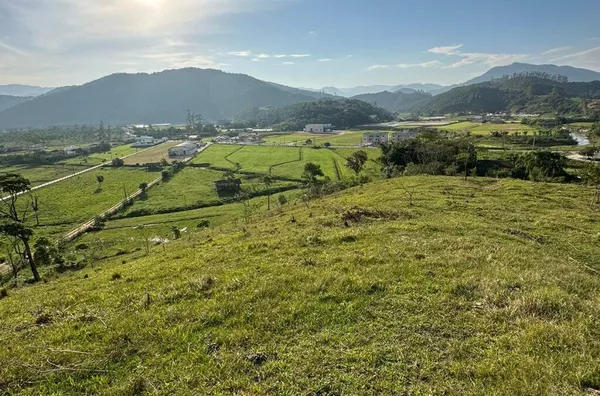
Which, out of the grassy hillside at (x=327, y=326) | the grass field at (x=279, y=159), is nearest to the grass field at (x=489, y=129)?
the grass field at (x=279, y=159)

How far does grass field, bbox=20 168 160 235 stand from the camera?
66.9m

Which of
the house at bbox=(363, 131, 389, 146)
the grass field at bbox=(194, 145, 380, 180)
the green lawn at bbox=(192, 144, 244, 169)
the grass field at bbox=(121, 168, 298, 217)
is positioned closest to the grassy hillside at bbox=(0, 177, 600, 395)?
the grass field at bbox=(121, 168, 298, 217)

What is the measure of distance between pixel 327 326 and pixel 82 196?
90238 mm

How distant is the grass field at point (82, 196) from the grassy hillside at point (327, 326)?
62153 mm

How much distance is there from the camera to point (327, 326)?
840cm

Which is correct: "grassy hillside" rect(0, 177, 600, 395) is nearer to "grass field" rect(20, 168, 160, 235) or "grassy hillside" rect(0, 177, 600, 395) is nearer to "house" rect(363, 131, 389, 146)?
"grass field" rect(20, 168, 160, 235)

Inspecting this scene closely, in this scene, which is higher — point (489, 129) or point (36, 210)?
point (489, 129)

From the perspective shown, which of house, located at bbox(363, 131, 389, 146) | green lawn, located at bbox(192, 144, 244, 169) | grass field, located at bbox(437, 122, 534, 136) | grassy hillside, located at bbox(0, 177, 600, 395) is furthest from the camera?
grass field, located at bbox(437, 122, 534, 136)

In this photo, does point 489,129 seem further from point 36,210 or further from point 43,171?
point 43,171

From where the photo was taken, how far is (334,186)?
57.5m

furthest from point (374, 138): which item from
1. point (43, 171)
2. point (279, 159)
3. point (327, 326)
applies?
point (327, 326)

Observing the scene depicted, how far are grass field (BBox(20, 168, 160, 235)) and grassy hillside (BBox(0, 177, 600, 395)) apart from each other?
6215 centimetres

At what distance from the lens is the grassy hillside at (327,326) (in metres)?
6.54

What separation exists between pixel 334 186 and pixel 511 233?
1549 inches
